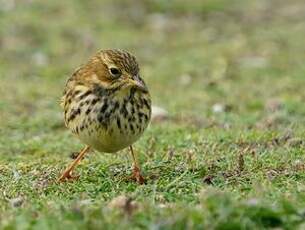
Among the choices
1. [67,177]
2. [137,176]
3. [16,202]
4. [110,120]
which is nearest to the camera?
[16,202]

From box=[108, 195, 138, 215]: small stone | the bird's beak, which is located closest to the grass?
box=[108, 195, 138, 215]: small stone

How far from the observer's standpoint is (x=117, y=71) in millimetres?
6793

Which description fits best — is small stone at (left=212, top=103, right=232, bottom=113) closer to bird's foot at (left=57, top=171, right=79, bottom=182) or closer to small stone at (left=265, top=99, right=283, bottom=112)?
small stone at (left=265, top=99, right=283, bottom=112)

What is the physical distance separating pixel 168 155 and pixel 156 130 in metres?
1.66

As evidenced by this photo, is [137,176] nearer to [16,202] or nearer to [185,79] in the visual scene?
[16,202]

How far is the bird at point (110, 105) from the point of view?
662 cm

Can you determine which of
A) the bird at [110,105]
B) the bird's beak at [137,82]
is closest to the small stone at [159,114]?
the bird at [110,105]

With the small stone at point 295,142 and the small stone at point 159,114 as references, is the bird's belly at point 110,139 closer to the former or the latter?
the small stone at point 295,142

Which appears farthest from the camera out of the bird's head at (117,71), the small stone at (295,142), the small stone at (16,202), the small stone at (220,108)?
the small stone at (220,108)

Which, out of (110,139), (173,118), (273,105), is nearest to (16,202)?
(110,139)

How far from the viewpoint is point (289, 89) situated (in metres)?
11.9

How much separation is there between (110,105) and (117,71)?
0.95 feet

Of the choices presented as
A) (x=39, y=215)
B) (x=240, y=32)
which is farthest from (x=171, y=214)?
(x=240, y=32)

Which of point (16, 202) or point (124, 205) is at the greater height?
point (124, 205)
